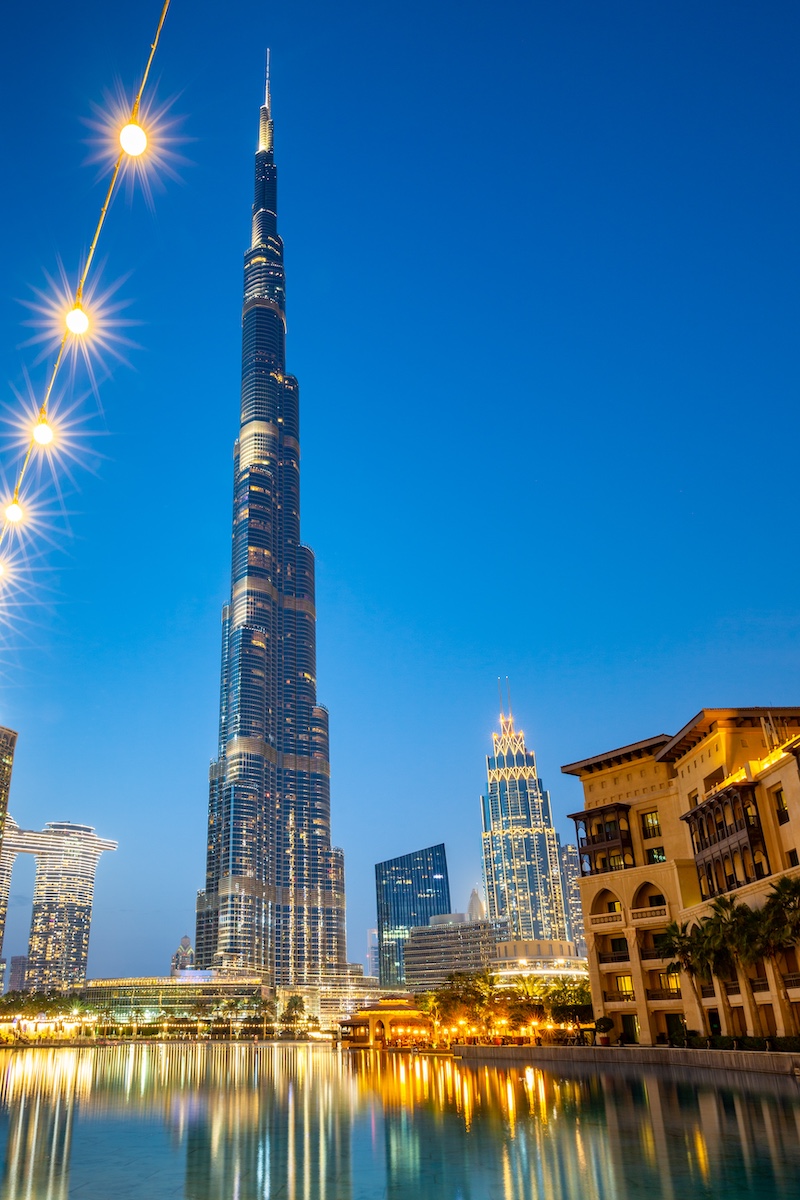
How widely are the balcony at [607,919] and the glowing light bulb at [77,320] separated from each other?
7104 centimetres

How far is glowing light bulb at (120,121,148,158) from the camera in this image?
40.3 feet

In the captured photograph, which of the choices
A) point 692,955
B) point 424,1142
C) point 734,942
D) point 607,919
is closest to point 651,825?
point 607,919

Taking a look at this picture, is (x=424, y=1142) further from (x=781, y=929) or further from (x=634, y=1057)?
(x=634, y=1057)

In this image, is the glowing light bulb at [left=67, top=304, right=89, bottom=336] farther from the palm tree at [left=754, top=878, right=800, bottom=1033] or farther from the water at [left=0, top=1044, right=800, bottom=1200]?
the palm tree at [left=754, top=878, right=800, bottom=1033]

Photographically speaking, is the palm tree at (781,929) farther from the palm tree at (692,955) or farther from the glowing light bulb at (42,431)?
the glowing light bulb at (42,431)

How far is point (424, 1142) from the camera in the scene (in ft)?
93.5

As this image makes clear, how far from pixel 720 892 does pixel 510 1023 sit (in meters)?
30.4

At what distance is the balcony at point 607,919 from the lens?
75.3 meters

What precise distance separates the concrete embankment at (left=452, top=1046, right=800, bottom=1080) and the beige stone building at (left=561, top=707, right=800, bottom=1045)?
371 centimetres

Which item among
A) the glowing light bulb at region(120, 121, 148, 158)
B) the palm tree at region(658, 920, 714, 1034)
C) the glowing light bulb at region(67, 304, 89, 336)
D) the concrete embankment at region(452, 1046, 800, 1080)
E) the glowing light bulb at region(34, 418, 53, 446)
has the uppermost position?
the glowing light bulb at region(120, 121, 148, 158)

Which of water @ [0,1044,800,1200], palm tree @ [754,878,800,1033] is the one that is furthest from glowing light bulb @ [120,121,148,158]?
palm tree @ [754,878,800,1033]

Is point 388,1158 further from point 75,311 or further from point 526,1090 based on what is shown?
point 75,311

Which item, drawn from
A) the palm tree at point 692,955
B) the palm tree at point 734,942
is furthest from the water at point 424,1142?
the palm tree at point 692,955

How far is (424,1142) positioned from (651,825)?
171ft
